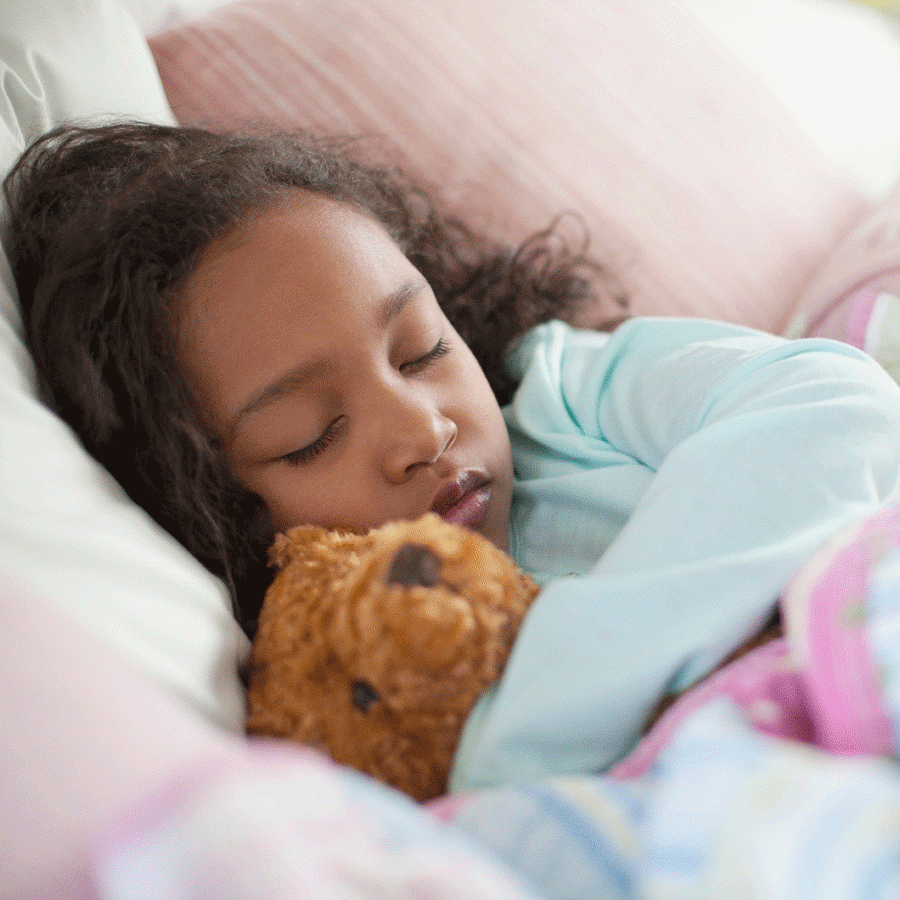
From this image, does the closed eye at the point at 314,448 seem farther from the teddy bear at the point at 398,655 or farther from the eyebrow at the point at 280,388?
the teddy bear at the point at 398,655

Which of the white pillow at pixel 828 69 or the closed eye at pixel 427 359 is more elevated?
the white pillow at pixel 828 69

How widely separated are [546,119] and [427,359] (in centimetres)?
47

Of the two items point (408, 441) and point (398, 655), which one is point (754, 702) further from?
point (408, 441)

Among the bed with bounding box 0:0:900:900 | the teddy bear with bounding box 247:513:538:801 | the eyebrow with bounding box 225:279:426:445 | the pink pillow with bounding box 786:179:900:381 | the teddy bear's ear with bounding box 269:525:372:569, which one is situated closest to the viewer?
the bed with bounding box 0:0:900:900

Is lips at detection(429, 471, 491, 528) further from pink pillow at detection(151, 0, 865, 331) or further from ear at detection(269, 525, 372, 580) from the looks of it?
pink pillow at detection(151, 0, 865, 331)

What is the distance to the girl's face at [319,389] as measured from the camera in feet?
2.26

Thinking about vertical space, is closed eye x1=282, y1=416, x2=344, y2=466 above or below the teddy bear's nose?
below

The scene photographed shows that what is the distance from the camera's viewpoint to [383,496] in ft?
2.28

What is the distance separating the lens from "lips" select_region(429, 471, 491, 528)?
71 cm

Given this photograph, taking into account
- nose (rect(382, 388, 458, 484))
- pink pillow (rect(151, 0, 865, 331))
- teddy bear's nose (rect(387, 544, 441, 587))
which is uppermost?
pink pillow (rect(151, 0, 865, 331))

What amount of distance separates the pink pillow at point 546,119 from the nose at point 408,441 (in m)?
0.45

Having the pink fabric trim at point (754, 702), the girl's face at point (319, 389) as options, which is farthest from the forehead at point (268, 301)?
the pink fabric trim at point (754, 702)

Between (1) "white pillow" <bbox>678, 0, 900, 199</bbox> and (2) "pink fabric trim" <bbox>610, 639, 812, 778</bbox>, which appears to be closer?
(2) "pink fabric trim" <bbox>610, 639, 812, 778</bbox>

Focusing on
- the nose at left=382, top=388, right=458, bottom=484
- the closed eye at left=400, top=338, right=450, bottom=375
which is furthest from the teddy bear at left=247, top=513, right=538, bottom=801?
the closed eye at left=400, top=338, right=450, bottom=375
